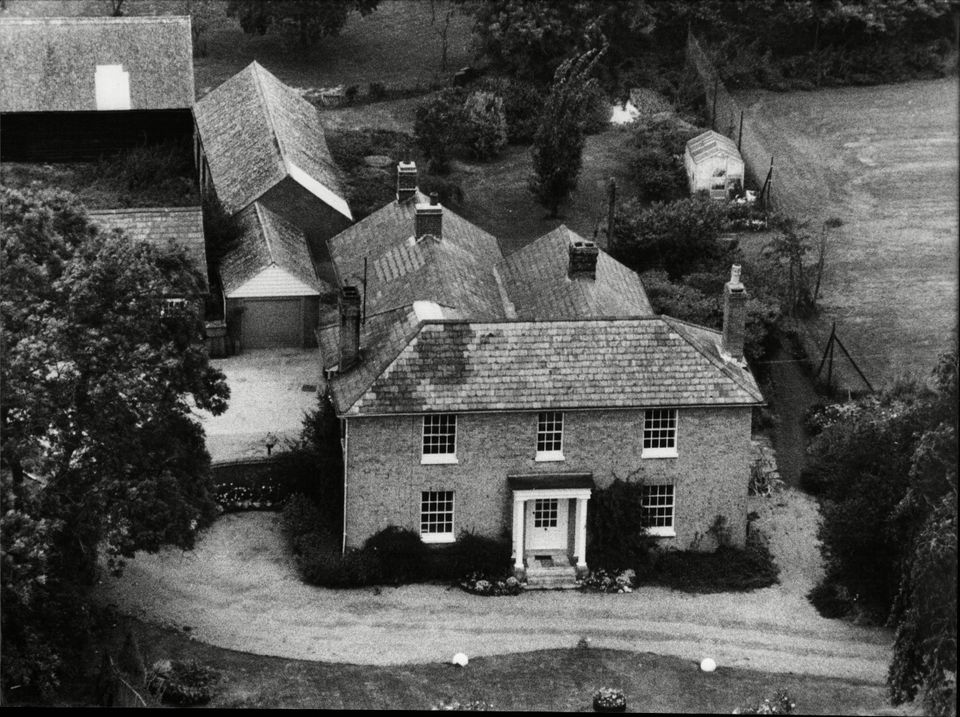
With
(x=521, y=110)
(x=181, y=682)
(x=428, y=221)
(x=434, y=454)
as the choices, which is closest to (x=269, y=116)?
(x=428, y=221)

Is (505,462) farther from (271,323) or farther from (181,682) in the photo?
(271,323)

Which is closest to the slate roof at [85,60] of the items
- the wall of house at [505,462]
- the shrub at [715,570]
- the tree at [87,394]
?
the tree at [87,394]

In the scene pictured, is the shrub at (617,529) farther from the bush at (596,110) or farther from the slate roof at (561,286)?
the bush at (596,110)

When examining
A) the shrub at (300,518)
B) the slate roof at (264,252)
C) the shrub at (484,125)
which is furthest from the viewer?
the shrub at (484,125)

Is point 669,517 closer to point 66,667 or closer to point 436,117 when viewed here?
point 66,667

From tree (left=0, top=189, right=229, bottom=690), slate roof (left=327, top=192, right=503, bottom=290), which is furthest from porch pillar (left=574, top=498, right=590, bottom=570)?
slate roof (left=327, top=192, right=503, bottom=290)

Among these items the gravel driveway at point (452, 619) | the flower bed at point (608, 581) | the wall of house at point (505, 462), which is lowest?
the gravel driveway at point (452, 619)

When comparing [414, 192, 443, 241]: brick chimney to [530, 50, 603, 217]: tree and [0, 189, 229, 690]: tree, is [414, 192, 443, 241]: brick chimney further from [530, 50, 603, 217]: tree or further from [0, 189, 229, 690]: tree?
[530, 50, 603, 217]: tree
